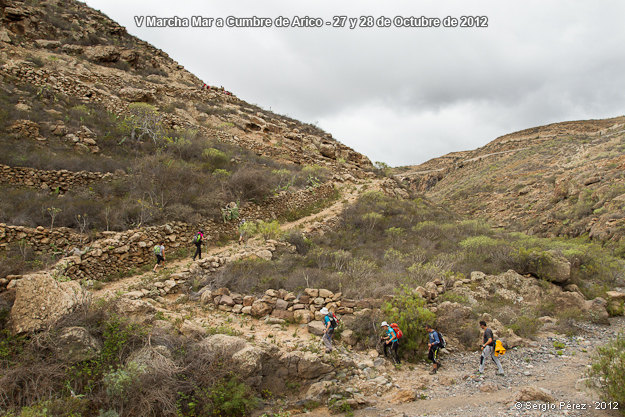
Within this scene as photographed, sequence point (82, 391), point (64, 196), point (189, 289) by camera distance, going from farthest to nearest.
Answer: point (64, 196)
point (189, 289)
point (82, 391)

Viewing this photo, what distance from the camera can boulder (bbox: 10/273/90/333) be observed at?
4.68 m

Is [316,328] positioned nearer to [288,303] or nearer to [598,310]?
[288,303]

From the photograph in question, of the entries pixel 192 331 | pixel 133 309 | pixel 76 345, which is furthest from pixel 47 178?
pixel 192 331

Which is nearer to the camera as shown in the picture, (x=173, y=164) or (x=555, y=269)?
(x=555, y=269)

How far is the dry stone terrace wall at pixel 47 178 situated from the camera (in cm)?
1109

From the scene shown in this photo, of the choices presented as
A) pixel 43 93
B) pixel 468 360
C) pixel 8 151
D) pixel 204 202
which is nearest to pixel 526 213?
pixel 468 360

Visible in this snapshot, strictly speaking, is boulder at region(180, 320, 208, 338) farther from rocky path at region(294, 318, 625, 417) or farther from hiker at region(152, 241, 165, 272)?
hiker at region(152, 241, 165, 272)

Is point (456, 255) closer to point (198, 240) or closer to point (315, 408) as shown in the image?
point (315, 408)

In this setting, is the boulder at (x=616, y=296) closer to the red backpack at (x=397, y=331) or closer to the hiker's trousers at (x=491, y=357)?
the hiker's trousers at (x=491, y=357)

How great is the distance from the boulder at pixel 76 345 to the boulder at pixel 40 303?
0.38m

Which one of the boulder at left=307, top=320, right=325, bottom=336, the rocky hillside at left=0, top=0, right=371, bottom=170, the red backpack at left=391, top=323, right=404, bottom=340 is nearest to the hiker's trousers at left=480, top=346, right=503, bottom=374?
the red backpack at left=391, top=323, right=404, bottom=340

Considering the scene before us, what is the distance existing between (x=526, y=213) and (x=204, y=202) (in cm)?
2189

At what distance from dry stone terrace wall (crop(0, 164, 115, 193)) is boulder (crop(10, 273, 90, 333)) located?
26.8 ft

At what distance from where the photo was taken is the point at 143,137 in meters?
16.7
